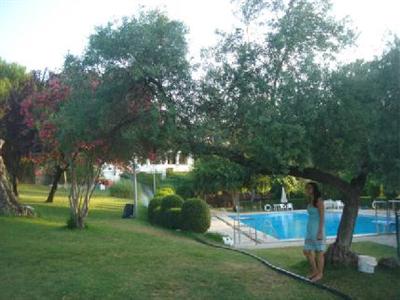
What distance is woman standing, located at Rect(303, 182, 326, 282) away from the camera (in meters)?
8.41

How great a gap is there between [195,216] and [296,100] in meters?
11.3

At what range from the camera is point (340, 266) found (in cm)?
904

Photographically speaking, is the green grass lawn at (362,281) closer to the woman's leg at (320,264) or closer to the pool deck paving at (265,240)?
the woman's leg at (320,264)

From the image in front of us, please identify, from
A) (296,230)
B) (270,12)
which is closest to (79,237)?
(270,12)

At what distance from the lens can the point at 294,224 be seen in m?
26.2

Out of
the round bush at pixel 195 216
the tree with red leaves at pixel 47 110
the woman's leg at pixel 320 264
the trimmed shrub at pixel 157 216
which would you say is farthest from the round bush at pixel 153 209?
the woman's leg at pixel 320 264

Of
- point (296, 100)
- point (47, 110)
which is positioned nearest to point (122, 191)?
point (47, 110)

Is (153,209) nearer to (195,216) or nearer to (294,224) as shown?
(195,216)

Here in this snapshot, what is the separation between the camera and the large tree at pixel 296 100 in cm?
689

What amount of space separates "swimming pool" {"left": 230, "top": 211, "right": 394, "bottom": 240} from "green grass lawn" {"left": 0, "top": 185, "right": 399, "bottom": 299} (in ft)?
29.1

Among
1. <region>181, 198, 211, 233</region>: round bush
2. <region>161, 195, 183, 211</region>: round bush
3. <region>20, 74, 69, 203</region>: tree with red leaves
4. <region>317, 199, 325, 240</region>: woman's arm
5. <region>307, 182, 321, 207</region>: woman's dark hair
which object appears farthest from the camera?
<region>161, 195, 183, 211</region>: round bush

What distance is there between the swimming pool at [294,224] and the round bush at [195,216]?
147 inches

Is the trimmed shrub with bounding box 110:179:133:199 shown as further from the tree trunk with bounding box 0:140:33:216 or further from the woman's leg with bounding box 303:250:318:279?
A: the woman's leg with bounding box 303:250:318:279

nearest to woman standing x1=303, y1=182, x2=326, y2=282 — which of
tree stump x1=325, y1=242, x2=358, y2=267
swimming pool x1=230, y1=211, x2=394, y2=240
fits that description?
tree stump x1=325, y1=242, x2=358, y2=267
